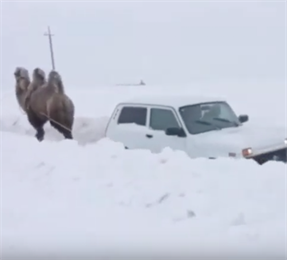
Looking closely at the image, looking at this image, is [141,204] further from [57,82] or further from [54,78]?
[54,78]

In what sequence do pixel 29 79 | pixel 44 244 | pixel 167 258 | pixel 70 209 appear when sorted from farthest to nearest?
1. pixel 29 79
2. pixel 70 209
3. pixel 44 244
4. pixel 167 258

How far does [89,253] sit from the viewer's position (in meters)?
5.39

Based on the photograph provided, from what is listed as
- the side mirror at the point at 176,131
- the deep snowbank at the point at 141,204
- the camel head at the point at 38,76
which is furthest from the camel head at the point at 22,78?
the deep snowbank at the point at 141,204

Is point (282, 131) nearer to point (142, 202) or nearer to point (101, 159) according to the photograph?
point (101, 159)

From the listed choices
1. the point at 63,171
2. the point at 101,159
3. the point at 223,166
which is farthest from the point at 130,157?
the point at 223,166

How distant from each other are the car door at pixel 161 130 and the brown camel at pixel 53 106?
490 centimetres

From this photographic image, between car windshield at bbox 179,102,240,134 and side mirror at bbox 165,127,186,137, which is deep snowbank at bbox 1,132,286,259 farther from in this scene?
car windshield at bbox 179,102,240,134

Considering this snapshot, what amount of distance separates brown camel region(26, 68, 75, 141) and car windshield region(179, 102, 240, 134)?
214 inches

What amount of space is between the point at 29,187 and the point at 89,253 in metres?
2.66

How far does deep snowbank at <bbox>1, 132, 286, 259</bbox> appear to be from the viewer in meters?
5.42

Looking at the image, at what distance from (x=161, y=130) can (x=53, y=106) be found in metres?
5.34

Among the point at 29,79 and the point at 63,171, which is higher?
the point at 29,79

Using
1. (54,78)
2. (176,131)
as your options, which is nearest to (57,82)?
(54,78)

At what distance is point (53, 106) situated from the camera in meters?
14.7
